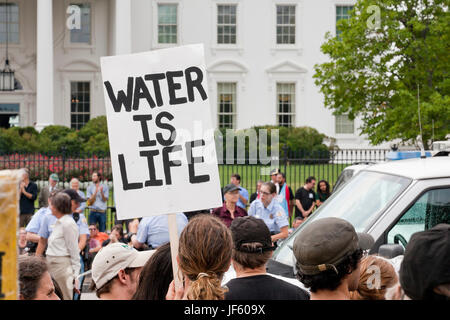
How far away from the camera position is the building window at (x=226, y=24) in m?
37.2

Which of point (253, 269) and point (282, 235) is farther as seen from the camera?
point (282, 235)

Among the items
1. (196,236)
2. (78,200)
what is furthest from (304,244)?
(78,200)

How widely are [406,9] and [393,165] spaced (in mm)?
14402

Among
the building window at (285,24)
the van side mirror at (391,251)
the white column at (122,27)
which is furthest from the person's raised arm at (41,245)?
the building window at (285,24)

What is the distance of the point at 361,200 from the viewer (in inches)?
205

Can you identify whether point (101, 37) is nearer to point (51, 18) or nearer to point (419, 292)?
point (51, 18)

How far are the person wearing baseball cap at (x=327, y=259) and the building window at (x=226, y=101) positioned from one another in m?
34.3

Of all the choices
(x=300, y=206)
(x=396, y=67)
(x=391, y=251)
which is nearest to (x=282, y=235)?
(x=300, y=206)

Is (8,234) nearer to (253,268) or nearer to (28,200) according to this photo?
(253,268)

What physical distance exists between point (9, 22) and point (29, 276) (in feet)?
116

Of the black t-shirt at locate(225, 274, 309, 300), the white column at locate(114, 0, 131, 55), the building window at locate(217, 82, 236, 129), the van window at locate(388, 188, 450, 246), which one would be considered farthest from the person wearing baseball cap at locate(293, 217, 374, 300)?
the building window at locate(217, 82, 236, 129)

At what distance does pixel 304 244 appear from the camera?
2996 mm

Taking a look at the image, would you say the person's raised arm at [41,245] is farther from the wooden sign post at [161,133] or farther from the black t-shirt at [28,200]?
the black t-shirt at [28,200]

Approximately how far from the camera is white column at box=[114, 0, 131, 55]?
113ft
